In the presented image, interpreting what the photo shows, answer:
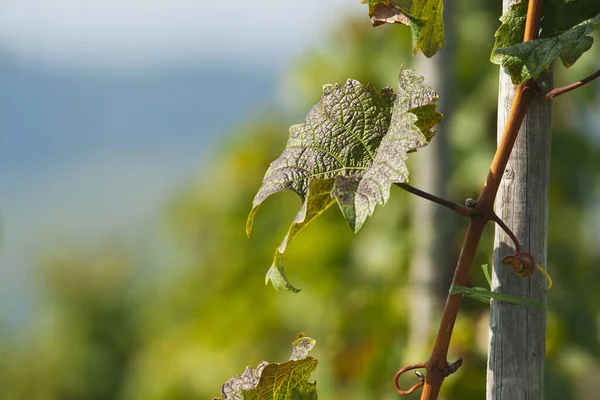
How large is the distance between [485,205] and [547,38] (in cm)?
15

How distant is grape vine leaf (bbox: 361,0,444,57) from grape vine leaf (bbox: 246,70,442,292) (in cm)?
6

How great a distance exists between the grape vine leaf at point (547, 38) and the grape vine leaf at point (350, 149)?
79 mm

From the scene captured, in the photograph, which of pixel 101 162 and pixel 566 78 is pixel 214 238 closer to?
pixel 566 78

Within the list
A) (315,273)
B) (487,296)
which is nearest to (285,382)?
(487,296)

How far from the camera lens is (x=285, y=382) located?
706 mm

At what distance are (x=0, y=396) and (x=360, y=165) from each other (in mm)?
5206

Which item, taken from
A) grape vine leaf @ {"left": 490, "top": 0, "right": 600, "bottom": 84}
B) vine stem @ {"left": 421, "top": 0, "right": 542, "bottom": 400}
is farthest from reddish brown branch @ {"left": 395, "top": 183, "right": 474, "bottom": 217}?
grape vine leaf @ {"left": 490, "top": 0, "right": 600, "bottom": 84}

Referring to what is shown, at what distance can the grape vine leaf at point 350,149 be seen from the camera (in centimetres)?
56

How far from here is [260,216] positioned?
3.55 m

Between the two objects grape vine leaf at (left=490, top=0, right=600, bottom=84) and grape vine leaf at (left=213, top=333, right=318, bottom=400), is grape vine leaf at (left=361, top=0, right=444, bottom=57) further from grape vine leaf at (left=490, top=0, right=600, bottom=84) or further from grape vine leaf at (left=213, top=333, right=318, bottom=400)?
grape vine leaf at (left=213, top=333, right=318, bottom=400)

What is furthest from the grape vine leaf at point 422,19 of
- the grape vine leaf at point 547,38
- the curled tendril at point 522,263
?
the curled tendril at point 522,263

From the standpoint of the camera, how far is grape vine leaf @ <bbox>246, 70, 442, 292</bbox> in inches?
22.2

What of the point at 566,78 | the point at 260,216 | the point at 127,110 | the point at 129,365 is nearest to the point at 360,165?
the point at 566,78

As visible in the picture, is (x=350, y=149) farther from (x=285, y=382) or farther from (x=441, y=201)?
(x=285, y=382)
